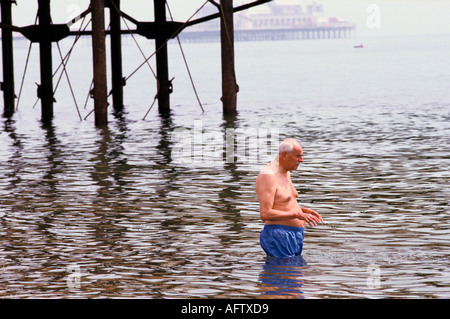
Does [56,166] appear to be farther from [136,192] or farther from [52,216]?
[52,216]

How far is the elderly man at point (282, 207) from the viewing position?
7.74m

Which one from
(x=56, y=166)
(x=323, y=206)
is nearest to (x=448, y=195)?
(x=323, y=206)

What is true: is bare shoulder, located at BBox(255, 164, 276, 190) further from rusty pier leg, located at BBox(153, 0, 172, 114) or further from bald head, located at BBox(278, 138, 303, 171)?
rusty pier leg, located at BBox(153, 0, 172, 114)

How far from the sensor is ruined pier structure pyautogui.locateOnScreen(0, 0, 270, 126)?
67.8ft

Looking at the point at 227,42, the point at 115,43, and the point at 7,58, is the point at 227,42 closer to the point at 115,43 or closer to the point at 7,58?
the point at 115,43

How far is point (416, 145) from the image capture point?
17.2 meters

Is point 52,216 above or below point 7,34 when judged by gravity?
below

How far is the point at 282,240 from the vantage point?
806 centimetres

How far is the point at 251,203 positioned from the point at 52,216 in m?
2.36
